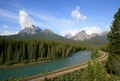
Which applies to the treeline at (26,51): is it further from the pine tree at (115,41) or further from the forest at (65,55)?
the pine tree at (115,41)

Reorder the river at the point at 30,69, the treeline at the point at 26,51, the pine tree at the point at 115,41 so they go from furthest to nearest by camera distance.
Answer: the treeline at the point at 26,51 → the river at the point at 30,69 → the pine tree at the point at 115,41

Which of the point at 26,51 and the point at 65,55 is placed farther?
the point at 65,55

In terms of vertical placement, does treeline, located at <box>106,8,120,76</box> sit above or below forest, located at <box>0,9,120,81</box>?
above

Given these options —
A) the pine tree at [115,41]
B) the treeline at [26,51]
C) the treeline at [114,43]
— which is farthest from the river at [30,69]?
the pine tree at [115,41]

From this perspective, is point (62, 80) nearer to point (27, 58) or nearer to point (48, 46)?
point (27, 58)

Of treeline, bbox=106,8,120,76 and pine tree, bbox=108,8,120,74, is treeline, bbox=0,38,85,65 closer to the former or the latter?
treeline, bbox=106,8,120,76

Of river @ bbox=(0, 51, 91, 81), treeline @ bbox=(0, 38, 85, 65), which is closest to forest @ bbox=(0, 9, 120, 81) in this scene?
treeline @ bbox=(0, 38, 85, 65)

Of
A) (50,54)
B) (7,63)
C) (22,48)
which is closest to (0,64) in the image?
(7,63)

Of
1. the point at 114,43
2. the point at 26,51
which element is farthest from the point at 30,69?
the point at 114,43

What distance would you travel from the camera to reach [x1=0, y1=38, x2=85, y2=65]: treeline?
3765 inches

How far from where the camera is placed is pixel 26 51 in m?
108

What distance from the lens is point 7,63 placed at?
3556 inches

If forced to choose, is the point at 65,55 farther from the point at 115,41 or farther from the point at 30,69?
the point at 115,41

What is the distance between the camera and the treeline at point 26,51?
9562cm
